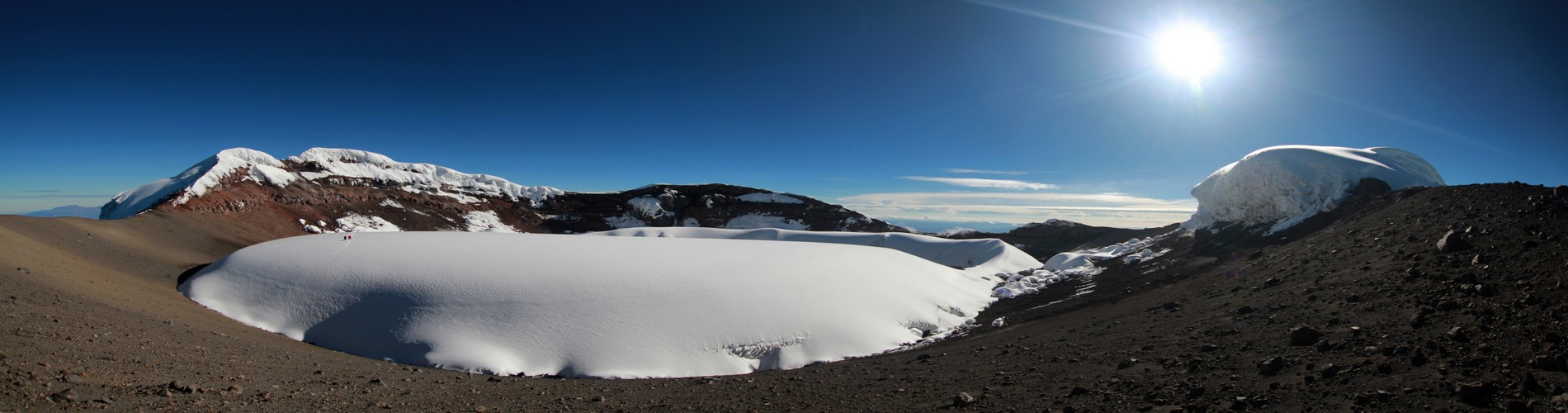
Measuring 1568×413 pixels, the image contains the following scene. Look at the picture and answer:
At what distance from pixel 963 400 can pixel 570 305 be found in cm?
935

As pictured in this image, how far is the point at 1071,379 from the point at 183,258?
1070 inches

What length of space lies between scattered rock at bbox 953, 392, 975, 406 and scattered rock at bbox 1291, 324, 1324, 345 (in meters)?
4.16

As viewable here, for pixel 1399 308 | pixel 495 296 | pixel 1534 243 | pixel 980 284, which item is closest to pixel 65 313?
pixel 495 296

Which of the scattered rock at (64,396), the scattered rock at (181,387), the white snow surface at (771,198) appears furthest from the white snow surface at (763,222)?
the scattered rock at (64,396)

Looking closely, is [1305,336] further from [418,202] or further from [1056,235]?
[418,202]

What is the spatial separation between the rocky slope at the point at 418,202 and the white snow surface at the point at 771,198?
0.20 m

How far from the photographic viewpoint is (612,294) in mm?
13312

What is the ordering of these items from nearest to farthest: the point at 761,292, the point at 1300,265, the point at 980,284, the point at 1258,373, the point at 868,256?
the point at 1258,373
the point at 1300,265
the point at 761,292
the point at 868,256
the point at 980,284

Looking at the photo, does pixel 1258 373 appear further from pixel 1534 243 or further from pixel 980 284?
pixel 980 284

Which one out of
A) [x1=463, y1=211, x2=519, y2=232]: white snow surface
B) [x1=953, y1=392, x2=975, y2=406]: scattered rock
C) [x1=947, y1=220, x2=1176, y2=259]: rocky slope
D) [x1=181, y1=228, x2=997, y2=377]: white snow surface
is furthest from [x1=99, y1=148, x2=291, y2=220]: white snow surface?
[x1=947, y1=220, x2=1176, y2=259]: rocky slope

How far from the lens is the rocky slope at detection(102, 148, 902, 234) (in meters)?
39.2

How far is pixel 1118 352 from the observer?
8367 mm

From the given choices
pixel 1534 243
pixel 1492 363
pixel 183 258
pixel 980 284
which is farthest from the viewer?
pixel 980 284

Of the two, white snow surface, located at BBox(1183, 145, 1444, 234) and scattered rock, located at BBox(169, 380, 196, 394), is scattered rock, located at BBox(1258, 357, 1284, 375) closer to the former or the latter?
scattered rock, located at BBox(169, 380, 196, 394)
